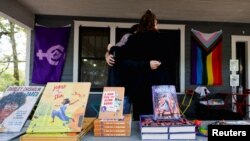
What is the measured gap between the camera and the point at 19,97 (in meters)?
1.20

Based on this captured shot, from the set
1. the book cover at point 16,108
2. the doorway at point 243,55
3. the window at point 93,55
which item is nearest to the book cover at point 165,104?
the book cover at point 16,108

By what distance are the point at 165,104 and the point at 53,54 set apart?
4.73 metres

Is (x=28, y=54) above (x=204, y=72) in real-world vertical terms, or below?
above

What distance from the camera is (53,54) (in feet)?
18.3

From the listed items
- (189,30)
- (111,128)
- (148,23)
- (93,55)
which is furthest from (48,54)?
(111,128)

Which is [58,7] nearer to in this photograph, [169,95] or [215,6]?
[215,6]

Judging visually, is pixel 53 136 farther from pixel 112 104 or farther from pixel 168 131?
pixel 168 131

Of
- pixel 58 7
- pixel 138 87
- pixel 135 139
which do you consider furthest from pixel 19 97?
pixel 58 7

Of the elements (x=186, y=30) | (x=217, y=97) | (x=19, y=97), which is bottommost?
(x=217, y=97)

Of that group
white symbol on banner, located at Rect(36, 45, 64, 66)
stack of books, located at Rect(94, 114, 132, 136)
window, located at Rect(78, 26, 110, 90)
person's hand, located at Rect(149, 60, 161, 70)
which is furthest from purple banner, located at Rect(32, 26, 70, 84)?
stack of books, located at Rect(94, 114, 132, 136)

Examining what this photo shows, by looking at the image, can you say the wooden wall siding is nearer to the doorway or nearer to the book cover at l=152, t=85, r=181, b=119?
the doorway

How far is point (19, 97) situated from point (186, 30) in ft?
17.0

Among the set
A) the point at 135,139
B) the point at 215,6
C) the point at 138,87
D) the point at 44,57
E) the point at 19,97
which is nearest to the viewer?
the point at 135,139

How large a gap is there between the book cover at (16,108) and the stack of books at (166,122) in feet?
1.70
